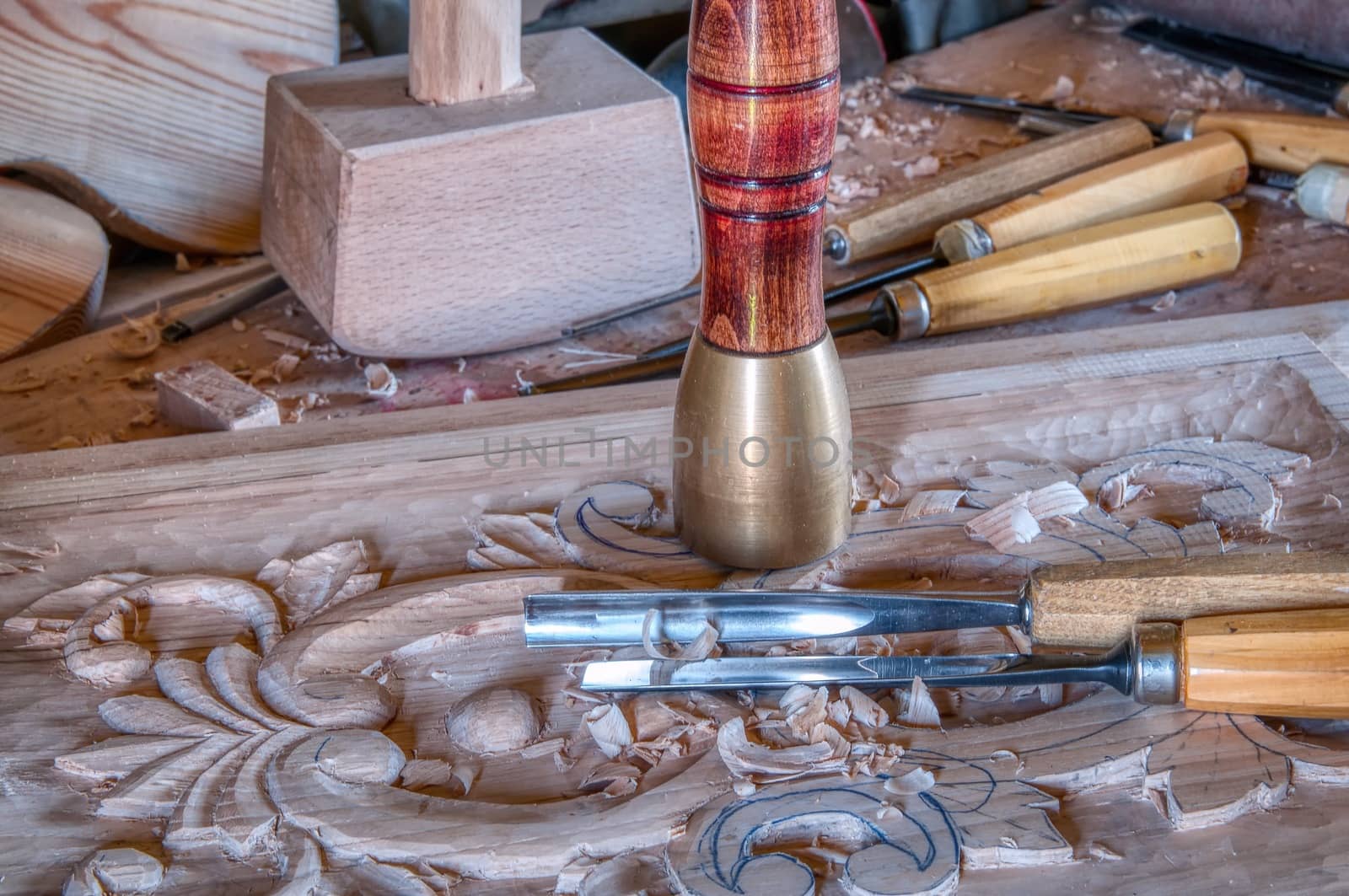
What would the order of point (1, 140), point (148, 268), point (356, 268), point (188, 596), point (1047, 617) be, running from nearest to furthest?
point (1047, 617) < point (188, 596) < point (356, 268) < point (1, 140) < point (148, 268)

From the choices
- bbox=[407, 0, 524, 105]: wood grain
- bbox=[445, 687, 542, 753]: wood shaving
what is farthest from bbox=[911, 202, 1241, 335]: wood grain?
bbox=[445, 687, 542, 753]: wood shaving

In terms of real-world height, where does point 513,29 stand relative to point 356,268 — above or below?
above

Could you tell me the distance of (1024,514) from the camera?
793 mm

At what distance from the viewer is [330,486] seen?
32.6 inches

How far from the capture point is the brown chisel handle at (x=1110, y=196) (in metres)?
1.23

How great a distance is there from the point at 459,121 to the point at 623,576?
1.63 feet

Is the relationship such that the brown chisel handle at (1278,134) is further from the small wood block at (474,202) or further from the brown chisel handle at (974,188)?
the small wood block at (474,202)

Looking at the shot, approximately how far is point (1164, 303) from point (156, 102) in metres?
1.09

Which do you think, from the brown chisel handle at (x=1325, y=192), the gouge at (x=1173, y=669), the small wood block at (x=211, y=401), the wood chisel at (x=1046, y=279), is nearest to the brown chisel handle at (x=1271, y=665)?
the gouge at (x=1173, y=669)

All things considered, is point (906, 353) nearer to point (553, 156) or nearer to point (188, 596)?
point (553, 156)

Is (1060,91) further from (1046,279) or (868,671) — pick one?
(868,671)

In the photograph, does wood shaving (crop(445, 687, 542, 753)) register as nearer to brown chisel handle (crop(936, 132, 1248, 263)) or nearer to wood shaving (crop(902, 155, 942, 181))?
brown chisel handle (crop(936, 132, 1248, 263))

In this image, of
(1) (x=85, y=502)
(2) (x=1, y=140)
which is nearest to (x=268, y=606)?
(1) (x=85, y=502)

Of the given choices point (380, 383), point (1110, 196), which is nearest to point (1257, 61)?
point (1110, 196)
